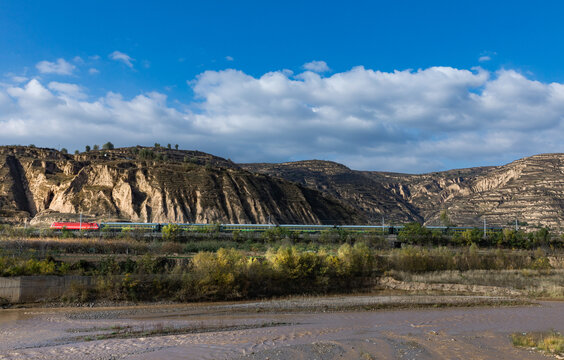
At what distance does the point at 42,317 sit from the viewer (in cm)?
2306

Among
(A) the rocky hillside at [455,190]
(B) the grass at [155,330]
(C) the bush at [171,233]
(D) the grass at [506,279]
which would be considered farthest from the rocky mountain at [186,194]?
(B) the grass at [155,330]

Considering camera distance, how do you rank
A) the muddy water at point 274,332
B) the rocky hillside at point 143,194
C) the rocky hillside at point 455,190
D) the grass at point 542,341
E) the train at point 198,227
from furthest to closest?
1. the rocky hillside at point 455,190
2. the rocky hillside at point 143,194
3. the train at point 198,227
4. the grass at point 542,341
5. the muddy water at point 274,332

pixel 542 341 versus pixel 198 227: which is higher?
pixel 198 227

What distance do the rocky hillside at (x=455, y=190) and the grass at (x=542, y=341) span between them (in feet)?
313

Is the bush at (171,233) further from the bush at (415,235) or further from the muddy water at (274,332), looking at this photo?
the muddy water at (274,332)

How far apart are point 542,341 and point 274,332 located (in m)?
10.1

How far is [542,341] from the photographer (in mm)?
16984

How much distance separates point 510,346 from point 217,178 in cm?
8103

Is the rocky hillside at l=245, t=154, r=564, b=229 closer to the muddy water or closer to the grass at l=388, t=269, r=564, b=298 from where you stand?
the grass at l=388, t=269, r=564, b=298

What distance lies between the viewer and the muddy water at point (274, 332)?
15383 mm

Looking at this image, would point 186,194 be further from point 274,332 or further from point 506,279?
point 274,332

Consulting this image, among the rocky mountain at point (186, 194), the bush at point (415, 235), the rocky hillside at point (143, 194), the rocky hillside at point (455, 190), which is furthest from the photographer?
the rocky hillside at point (455, 190)

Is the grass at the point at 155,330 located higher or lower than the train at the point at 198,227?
lower

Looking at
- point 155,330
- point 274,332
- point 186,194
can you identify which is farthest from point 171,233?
point 274,332
